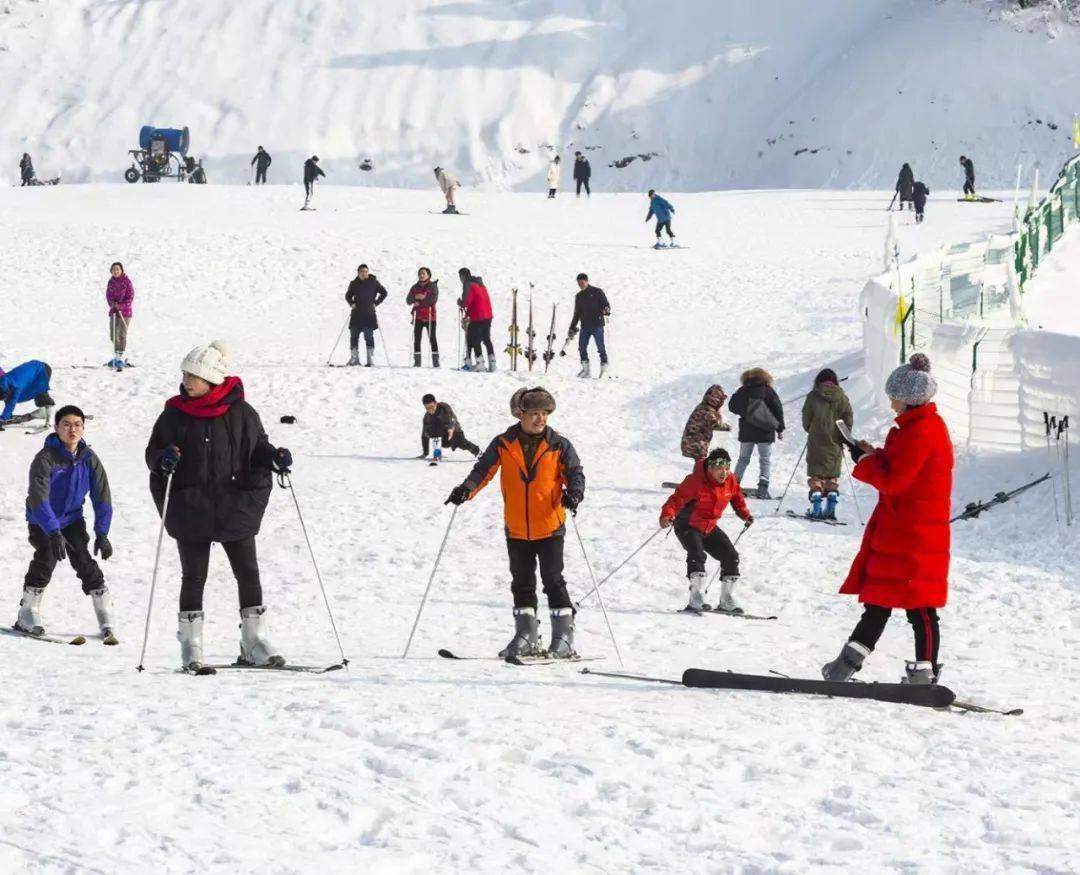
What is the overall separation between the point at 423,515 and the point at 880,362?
23.9ft

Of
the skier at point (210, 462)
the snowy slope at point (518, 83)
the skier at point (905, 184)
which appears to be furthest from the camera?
the snowy slope at point (518, 83)

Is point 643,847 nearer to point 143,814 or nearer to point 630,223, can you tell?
point 143,814

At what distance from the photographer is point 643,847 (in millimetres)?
5023

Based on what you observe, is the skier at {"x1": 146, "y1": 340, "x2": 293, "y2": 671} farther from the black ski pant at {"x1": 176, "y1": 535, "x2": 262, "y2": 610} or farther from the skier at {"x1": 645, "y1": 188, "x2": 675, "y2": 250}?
the skier at {"x1": 645, "y1": 188, "x2": 675, "y2": 250}

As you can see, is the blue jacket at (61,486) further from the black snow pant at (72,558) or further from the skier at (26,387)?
the skier at (26,387)

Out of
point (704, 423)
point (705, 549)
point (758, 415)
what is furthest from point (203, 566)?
point (758, 415)

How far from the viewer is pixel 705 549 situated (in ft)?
35.2

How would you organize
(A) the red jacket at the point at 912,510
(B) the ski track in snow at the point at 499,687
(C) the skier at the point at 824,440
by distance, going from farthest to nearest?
1. (C) the skier at the point at 824,440
2. (A) the red jacket at the point at 912,510
3. (B) the ski track in snow at the point at 499,687

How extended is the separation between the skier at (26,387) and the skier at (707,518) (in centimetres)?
911

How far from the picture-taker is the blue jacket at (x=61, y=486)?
8898 mm

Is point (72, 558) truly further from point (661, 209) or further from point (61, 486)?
point (661, 209)

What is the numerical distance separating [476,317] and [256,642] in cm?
1392

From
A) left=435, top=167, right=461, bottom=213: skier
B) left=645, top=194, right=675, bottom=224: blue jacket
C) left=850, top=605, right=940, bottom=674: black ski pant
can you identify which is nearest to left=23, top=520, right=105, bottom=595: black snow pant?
left=850, top=605, right=940, bottom=674: black ski pant

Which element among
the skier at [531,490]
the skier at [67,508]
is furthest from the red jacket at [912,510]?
the skier at [67,508]
